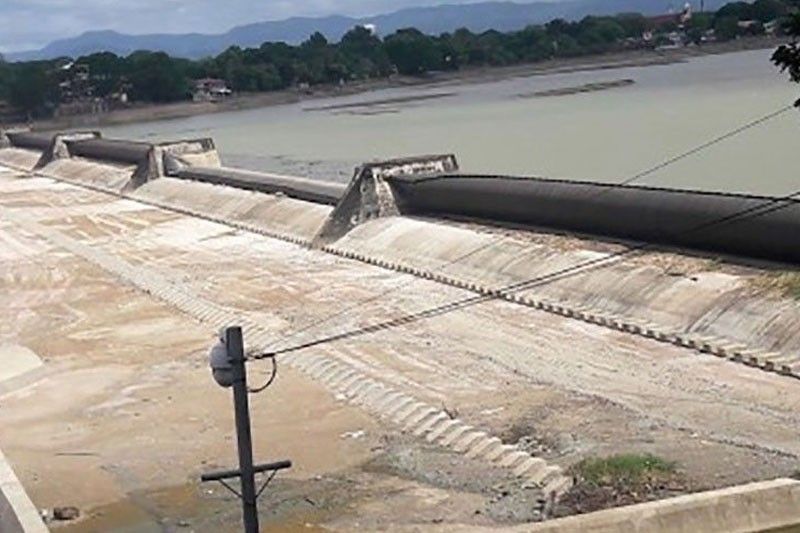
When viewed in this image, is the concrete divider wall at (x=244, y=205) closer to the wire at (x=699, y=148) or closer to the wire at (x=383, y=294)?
the wire at (x=383, y=294)

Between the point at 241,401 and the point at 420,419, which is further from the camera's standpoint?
the point at 420,419

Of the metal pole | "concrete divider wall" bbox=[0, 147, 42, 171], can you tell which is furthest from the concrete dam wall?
"concrete divider wall" bbox=[0, 147, 42, 171]

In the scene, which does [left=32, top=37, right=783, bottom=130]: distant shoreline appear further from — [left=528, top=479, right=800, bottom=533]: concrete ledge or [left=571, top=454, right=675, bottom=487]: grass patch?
[left=528, top=479, right=800, bottom=533]: concrete ledge

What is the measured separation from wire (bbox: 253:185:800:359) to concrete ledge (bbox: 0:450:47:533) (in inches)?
195

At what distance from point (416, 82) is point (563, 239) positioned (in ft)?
285

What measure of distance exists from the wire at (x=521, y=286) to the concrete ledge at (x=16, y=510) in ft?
16.3

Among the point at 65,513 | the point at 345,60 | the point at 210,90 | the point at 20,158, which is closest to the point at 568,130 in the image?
the point at 20,158

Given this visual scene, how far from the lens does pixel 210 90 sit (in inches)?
3920

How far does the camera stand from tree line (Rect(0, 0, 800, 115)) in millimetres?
96625

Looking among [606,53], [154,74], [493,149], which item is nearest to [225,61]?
[154,74]

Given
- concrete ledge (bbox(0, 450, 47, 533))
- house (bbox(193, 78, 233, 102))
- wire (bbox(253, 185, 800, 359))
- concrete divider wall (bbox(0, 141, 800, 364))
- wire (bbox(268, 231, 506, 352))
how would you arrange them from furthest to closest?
house (bbox(193, 78, 233, 102)) < wire (bbox(268, 231, 506, 352)) < wire (bbox(253, 185, 800, 359)) < concrete divider wall (bbox(0, 141, 800, 364)) < concrete ledge (bbox(0, 450, 47, 533))

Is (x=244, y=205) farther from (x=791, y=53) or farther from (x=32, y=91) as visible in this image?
(x=32, y=91)

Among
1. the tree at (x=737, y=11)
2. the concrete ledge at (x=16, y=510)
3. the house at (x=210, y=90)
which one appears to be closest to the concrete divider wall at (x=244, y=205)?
the concrete ledge at (x=16, y=510)

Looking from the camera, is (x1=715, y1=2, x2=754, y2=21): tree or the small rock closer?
the small rock
